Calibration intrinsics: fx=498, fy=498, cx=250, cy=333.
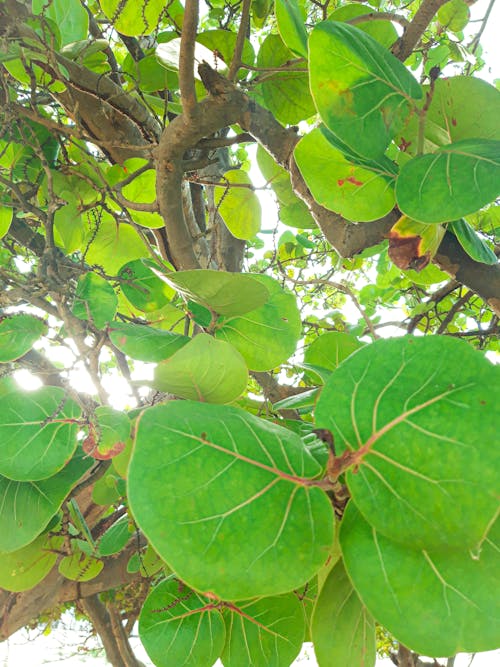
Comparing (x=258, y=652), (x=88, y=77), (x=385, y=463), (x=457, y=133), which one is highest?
(x=88, y=77)

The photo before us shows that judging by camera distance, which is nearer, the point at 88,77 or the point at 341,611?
the point at 341,611

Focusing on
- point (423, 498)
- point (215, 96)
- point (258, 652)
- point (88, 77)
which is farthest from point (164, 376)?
point (88, 77)

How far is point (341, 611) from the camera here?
1.15 ft

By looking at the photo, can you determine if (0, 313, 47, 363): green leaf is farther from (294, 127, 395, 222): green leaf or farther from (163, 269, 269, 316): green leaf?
(294, 127, 395, 222): green leaf

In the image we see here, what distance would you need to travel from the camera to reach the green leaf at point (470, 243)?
0.52 metres

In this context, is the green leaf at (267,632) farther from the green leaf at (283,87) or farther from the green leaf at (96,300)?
the green leaf at (283,87)

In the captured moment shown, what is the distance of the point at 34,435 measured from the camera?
1.54 feet

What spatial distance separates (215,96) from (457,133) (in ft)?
0.98

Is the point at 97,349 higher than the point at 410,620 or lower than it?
higher

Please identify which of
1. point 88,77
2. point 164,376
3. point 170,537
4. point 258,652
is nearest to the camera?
point 170,537

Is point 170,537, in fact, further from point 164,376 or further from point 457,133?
point 457,133

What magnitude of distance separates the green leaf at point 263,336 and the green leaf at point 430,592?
0.26 meters

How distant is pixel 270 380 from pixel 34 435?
1.91ft

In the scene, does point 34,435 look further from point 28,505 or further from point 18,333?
point 18,333
